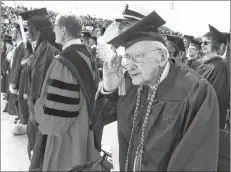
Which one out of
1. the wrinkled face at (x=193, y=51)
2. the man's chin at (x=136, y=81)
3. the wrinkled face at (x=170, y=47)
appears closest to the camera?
the man's chin at (x=136, y=81)

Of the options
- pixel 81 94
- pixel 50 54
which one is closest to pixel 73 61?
pixel 81 94

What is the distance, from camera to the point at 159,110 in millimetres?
1298

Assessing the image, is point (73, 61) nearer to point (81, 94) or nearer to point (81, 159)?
point (81, 94)

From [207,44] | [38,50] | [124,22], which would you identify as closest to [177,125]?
[124,22]

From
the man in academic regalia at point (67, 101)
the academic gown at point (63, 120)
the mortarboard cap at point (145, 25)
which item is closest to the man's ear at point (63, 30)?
the man in academic regalia at point (67, 101)

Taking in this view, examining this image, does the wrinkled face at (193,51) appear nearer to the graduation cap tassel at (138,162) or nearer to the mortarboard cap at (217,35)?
the mortarboard cap at (217,35)

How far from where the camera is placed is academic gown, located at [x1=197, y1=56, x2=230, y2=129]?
3715mm

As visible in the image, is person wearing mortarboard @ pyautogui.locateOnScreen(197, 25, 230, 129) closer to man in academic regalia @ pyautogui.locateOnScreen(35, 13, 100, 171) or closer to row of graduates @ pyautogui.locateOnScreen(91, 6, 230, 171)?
man in academic regalia @ pyautogui.locateOnScreen(35, 13, 100, 171)

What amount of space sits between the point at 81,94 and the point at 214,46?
245 cm

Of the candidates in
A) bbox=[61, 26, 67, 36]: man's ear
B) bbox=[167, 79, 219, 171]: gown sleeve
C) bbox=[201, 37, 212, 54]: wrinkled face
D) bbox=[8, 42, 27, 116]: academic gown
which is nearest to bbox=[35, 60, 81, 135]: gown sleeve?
bbox=[61, 26, 67, 36]: man's ear

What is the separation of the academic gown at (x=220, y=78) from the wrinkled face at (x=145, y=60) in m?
2.65

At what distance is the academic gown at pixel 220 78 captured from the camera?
371 cm

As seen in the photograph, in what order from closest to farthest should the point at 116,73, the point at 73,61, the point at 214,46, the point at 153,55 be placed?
the point at 153,55, the point at 116,73, the point at 73,61, the point at 214,46

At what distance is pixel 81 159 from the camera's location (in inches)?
96.6
